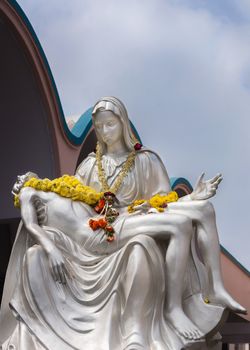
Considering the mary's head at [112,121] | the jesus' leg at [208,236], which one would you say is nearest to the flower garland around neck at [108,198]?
the mary's head at [112,121]

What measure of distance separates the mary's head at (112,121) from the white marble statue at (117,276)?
14.3 inches

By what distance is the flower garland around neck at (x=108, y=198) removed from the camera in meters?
9.03

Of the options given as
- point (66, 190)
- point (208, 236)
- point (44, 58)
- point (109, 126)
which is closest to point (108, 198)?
point (66, 190)

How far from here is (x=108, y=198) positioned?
9258 mm

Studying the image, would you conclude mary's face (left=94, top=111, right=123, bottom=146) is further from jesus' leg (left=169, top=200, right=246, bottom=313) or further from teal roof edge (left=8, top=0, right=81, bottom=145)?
teal roof edge (left=8, top=0, right=81, bottom=145)

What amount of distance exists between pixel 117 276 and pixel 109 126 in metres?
1.44

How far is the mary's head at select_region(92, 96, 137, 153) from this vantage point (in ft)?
31.5

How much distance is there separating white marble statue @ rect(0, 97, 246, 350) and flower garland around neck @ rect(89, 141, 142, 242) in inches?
0.7

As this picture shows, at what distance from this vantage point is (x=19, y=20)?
43.0 ft

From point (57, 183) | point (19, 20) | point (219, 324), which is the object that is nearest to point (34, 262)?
point (57, 183)

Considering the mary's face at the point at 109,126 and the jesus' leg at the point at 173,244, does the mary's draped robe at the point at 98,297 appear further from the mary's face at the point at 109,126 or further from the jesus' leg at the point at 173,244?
the mary's face at the point at 109,126

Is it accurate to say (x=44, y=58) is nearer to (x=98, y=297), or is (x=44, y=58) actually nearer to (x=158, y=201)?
(x=158, y=201)

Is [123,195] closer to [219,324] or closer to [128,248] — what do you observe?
[128,248]

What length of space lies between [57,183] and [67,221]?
353mm
